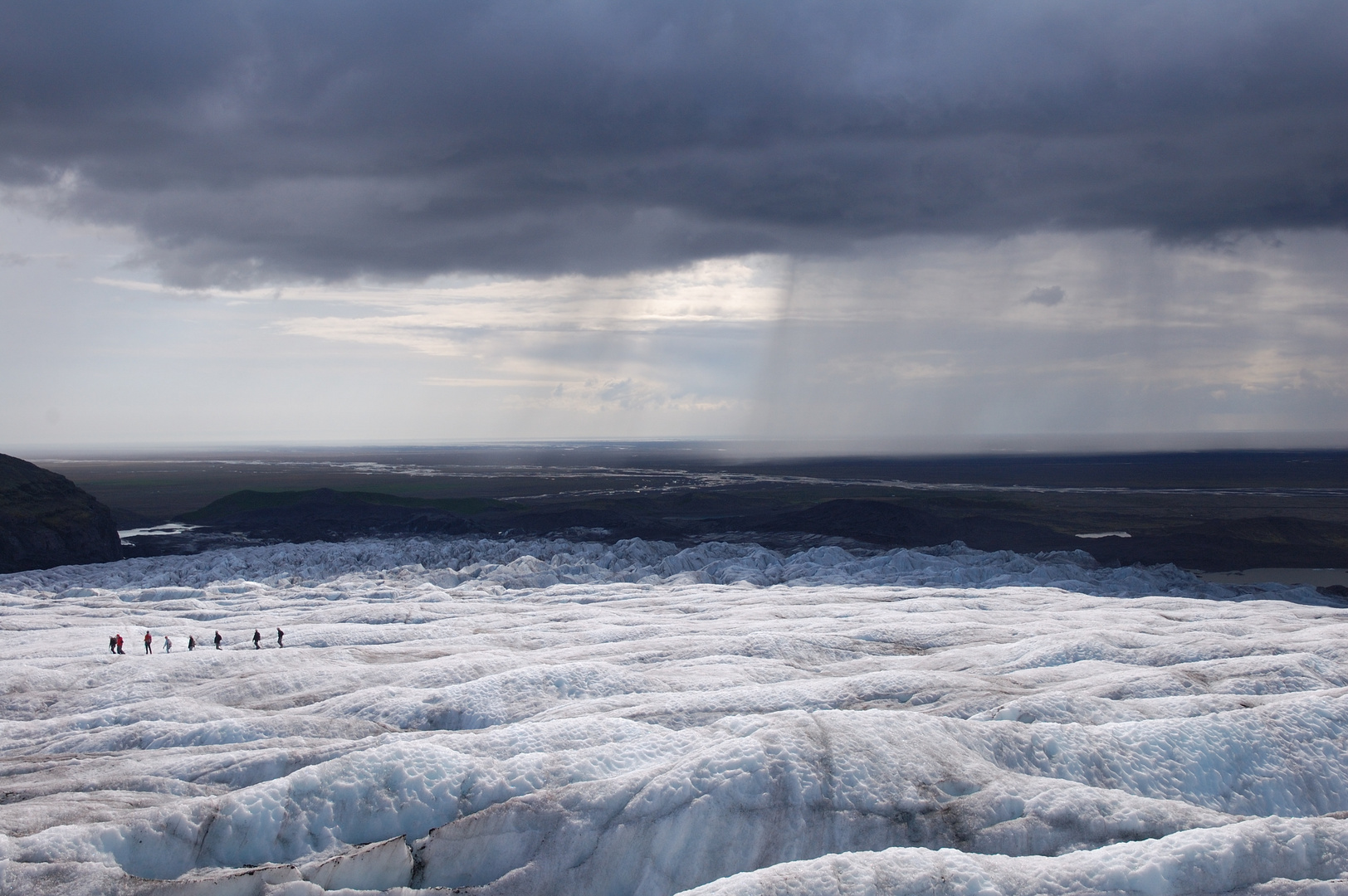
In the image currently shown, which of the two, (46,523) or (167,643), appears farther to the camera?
(46,523)

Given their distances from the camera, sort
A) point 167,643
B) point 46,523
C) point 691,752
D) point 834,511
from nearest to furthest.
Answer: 1. point 691,752
2. point 167,643
3. point 46,523
4. point 834,511

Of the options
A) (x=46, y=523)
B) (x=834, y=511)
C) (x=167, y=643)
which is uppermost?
(x=46, y=523)

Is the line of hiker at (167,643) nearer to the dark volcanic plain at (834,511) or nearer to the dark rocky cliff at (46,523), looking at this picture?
the dark rocky cliff at (46,523)

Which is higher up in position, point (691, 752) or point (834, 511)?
point (834, 511)

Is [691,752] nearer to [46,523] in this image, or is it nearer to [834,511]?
[834,511]

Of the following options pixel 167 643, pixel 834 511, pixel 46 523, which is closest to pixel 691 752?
pixel 167 643

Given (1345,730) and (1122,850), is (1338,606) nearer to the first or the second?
(1345,730)
